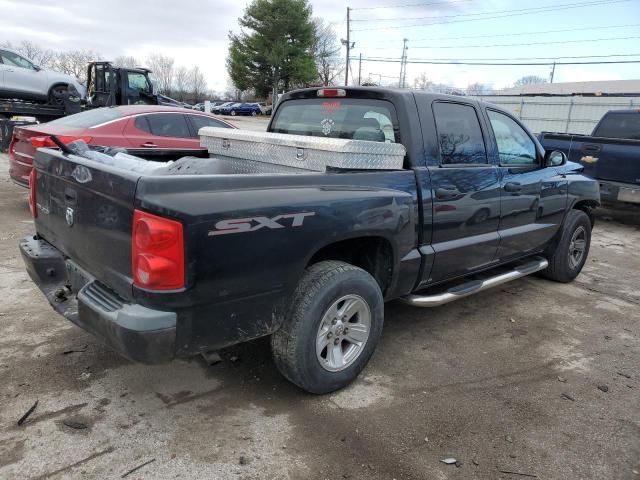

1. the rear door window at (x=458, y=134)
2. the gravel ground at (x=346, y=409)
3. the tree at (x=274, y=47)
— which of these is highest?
the tree at (x=274, y=47)

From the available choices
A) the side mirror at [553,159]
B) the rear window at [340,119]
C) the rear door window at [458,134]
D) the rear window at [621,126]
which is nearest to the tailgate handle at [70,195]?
the rear window at [340,119]

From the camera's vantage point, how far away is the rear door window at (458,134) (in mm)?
3932

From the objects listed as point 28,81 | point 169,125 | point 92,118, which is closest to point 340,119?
point 169,125

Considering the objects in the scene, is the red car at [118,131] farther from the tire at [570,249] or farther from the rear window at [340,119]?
the tire at [570,249]

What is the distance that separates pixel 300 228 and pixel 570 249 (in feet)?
13.4

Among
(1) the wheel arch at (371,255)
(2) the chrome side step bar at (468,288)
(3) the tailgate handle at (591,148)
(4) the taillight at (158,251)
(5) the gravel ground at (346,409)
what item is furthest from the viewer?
(3) the tailgate handle at (591,148)

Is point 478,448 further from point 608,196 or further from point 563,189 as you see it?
point 608,196

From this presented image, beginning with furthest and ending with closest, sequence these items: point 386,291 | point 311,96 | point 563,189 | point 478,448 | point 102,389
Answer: point 563,189 → point 311,96 → point 386,291 → point 102,389 → point 478,448

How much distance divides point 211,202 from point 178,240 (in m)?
0.25

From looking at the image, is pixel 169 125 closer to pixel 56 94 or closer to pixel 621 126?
pixel 621 126

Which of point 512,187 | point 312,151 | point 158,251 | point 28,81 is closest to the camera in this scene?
point 158,251

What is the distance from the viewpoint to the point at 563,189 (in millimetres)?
5238

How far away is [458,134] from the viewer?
409cm

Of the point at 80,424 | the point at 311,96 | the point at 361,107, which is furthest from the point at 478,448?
the point at 311,96
